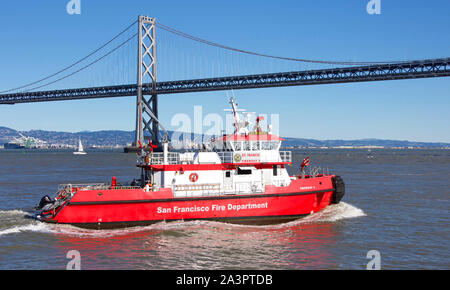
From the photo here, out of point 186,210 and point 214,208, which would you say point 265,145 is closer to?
point 214,208

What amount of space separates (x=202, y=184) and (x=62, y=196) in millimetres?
5477

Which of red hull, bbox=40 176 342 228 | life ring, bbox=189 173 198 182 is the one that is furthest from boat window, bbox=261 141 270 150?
life ring, bbox=189 173 198 182

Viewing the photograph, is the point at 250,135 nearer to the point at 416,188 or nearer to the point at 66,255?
the point at 66,255

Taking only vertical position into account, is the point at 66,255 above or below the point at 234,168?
below

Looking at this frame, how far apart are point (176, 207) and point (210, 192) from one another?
1531mm

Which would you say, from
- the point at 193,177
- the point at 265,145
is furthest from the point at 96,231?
the point at 265,145

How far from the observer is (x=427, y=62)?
60.5 meters

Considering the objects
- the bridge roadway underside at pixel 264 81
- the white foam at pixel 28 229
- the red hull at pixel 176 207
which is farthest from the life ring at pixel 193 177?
the bridge roadway underside at pixel 264 81

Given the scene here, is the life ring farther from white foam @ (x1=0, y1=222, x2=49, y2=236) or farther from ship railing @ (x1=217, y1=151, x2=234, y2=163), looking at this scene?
white foam @ (x1=0, y1=222, x2=49, y2=236)

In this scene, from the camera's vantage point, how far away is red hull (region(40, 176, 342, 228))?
16.5 meters

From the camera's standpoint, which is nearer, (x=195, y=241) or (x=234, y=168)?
(x=195, y=241)
